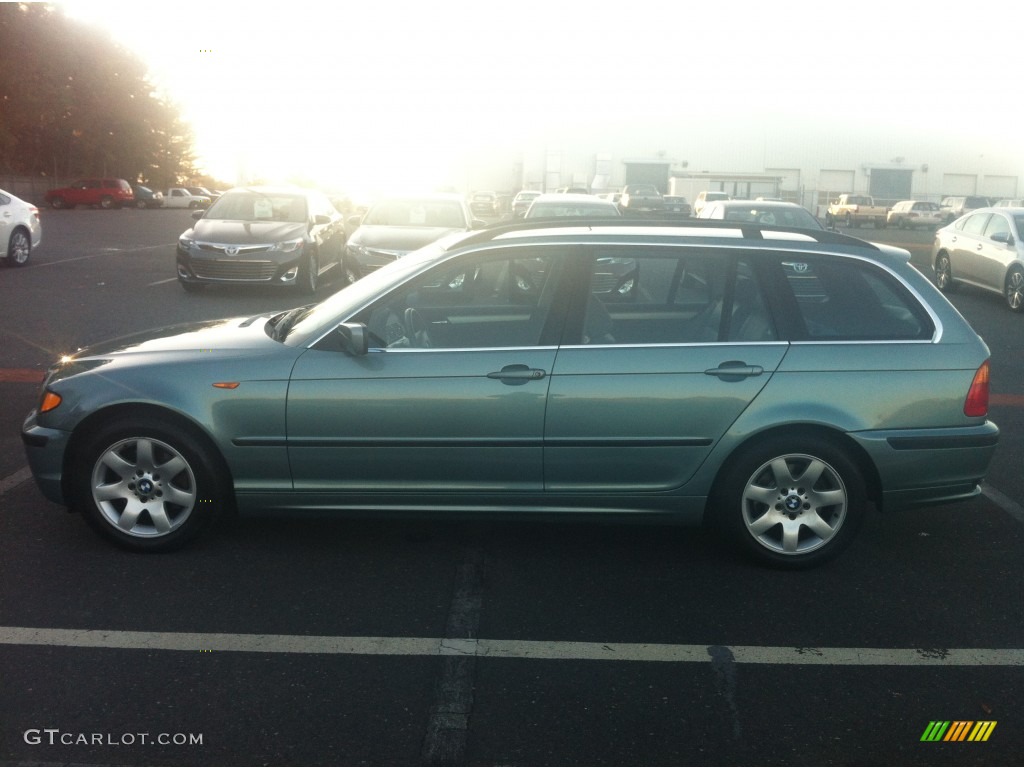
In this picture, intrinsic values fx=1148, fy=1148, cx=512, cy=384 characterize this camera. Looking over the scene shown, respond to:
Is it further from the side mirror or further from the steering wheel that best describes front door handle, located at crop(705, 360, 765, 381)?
the side mirror

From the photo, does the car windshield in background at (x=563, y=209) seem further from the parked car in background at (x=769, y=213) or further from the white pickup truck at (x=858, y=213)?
the white pickup truck at (x=858, y=213)

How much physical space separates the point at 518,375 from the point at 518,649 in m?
1.31

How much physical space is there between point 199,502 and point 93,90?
6213 cm

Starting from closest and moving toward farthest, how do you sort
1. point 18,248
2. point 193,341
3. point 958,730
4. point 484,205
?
point 958,730 → point 193,341 → point 18,248 → point 484,205

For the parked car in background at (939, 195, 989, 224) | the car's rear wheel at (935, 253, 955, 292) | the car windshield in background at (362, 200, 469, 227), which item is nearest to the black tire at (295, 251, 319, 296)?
the car windshield in background at (362, 200, 469, 227)

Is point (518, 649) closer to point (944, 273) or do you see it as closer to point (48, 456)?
point (48, 456)

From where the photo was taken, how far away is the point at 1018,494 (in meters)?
6.65

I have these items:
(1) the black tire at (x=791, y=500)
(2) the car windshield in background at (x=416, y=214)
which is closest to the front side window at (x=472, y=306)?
(1) the black tire at (x=791, y=500)

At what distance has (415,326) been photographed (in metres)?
5.75

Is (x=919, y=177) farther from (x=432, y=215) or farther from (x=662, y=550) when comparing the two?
(x=662, y=550)

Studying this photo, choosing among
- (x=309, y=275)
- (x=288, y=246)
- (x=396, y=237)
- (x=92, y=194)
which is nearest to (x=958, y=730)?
(x=396, y=237)

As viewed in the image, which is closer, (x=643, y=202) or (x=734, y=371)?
(x=734, y=371)

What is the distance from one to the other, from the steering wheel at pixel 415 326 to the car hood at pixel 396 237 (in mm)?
9879

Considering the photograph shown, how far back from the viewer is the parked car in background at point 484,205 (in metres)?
50.8
